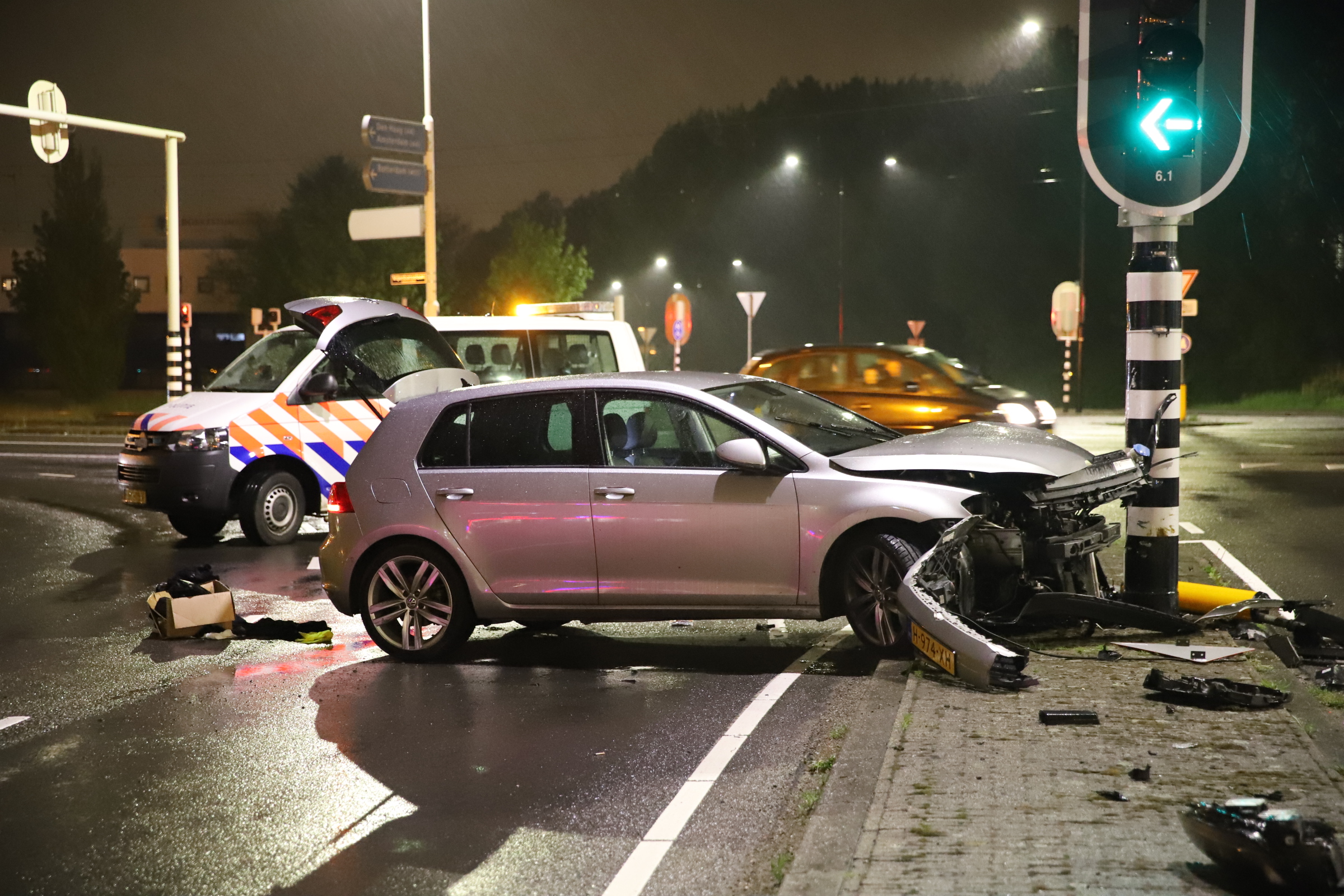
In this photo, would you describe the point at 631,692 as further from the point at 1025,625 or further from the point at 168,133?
the point at 168,133

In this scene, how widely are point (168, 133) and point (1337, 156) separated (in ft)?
112

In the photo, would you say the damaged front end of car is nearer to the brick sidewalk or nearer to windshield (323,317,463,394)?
the brick sidewalk

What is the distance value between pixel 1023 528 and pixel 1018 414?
8751mm

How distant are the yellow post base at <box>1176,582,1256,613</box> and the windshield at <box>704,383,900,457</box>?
76.0 inches

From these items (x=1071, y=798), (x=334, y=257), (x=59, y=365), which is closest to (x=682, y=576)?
(x=1071, y=798)

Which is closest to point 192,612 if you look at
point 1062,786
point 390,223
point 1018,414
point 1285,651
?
point 1062,786

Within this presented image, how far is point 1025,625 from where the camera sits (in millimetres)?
7469

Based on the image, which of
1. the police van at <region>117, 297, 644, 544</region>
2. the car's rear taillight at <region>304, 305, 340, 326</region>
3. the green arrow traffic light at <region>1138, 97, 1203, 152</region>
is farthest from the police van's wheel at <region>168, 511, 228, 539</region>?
the green arrow traffic light at <region>1138, 97, 1203, 152</region>

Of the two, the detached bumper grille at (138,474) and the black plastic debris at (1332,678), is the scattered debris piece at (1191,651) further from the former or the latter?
the detached bumper grille at (138,474)

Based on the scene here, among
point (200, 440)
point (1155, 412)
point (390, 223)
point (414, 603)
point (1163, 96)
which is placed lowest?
point (414, 603)

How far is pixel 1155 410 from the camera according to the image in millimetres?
7637

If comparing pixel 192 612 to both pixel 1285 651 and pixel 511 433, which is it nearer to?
pixel 511 433

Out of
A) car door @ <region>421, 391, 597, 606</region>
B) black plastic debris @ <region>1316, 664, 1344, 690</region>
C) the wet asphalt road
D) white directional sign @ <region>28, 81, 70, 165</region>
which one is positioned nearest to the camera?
the wet asphalt road

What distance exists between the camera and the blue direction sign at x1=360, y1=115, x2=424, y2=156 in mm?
23812
